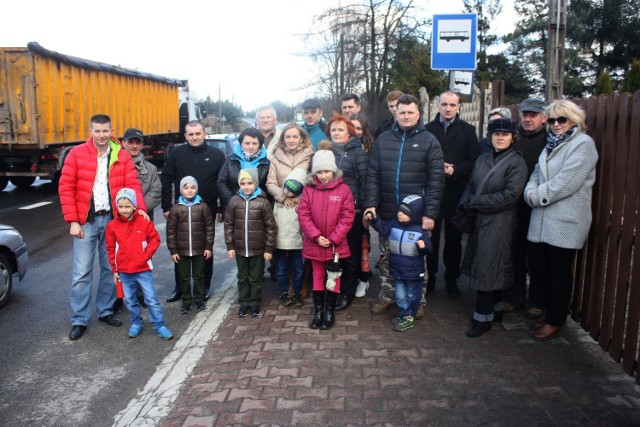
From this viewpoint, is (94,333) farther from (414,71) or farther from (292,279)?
(414,71)

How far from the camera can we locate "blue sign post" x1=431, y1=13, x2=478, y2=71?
7.06 m

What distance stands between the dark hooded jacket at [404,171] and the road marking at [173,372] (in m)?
1.84

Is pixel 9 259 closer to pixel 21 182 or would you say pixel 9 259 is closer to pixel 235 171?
pixel 235 171

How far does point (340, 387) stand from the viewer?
147 inches

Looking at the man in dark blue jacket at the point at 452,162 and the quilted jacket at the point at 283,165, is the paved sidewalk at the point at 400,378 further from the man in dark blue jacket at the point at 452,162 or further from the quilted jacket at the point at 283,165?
the quilted jacket at the point at 283,165

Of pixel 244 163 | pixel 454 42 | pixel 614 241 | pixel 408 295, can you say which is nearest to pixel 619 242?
pixel 614 241

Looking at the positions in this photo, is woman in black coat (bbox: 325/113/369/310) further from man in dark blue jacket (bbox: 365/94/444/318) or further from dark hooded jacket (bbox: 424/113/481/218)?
dark hooded jacket (bbox: 424/113/481/218)

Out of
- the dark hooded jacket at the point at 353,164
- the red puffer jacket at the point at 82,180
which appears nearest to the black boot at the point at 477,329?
the dark hooded jacket at the point at 353,164

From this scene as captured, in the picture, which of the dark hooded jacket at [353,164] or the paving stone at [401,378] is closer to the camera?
the paving stone at [401,378]

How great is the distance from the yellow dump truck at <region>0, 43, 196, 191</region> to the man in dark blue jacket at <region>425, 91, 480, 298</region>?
1028 cm

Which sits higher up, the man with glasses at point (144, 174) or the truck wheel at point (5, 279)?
the man with glasses at point (144, 174)

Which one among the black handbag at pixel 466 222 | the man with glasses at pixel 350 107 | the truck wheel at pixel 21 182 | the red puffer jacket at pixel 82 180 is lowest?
the truck wheel at pixel 21 182

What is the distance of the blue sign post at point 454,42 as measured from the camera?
23.2ft

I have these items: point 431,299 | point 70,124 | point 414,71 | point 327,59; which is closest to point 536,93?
point 414,71
